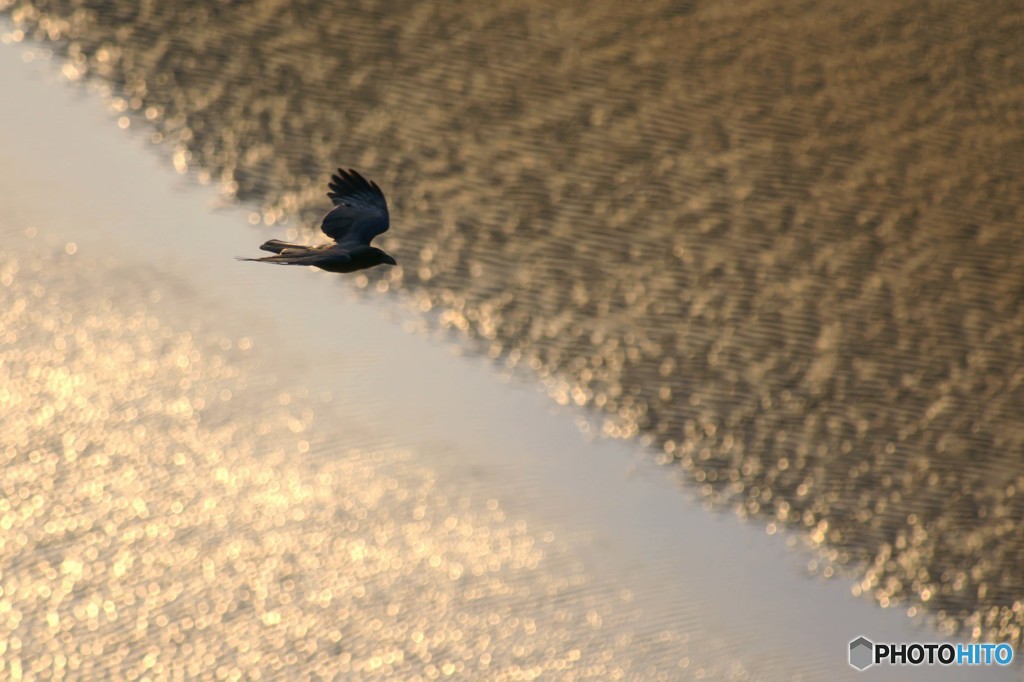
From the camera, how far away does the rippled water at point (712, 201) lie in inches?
161

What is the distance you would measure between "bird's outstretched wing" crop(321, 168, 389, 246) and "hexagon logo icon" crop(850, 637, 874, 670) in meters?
1.89

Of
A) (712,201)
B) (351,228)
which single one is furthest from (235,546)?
(712,201)

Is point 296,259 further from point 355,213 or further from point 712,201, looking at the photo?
point 712,201

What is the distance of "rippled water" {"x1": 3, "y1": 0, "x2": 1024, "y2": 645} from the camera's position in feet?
13.4

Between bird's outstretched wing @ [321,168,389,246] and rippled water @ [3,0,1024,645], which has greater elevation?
bird's outstretched wing @ [321,168,389,246]

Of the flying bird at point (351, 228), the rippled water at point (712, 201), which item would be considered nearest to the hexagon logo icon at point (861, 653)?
the rippled water at point (712, 201)

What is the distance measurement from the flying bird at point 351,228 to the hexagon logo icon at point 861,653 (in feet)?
6.15

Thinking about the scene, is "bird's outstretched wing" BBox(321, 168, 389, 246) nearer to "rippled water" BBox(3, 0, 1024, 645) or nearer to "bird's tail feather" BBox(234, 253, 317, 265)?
"bird's tail feather" BBox(234, 253, 317, 265)

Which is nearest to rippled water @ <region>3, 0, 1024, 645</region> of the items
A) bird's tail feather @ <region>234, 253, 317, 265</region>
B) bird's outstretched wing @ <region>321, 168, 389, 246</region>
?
bird's outstretched wing @ <region>321, 168, 389, 246</region>

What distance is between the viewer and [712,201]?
455 cm

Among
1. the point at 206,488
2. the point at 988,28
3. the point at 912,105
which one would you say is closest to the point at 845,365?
the point at 912,105

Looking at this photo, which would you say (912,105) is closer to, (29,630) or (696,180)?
(696,180)

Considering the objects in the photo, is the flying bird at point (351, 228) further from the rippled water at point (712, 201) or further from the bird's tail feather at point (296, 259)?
the rippled water at point (712, 201)

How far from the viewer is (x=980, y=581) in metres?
3.94
